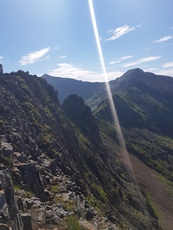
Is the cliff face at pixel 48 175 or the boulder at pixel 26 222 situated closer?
the boulder at pixel 26 222

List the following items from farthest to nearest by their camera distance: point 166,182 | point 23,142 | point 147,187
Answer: point 166,182, point 147,187, point 23,142

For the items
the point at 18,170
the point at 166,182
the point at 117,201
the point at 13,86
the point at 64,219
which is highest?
the point at 13,86

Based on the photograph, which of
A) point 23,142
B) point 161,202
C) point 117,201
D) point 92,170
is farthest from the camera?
point 161,202

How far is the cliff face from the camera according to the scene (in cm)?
3212

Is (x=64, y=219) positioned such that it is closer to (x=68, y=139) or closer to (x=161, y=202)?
Answer: (x=68, y=139)

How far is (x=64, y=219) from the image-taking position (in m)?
32.4

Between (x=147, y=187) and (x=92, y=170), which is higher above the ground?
(x=92, y=170)

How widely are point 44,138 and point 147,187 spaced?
3872 inches

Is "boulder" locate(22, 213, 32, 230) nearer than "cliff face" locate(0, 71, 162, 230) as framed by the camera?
Yes

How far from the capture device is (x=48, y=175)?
50.4m

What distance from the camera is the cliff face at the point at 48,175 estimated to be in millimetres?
32125

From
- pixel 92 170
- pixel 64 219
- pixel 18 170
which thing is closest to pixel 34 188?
pixel 18 170

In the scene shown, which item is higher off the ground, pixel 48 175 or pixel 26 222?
pixel 26 222

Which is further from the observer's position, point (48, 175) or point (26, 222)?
point (48, 175)
